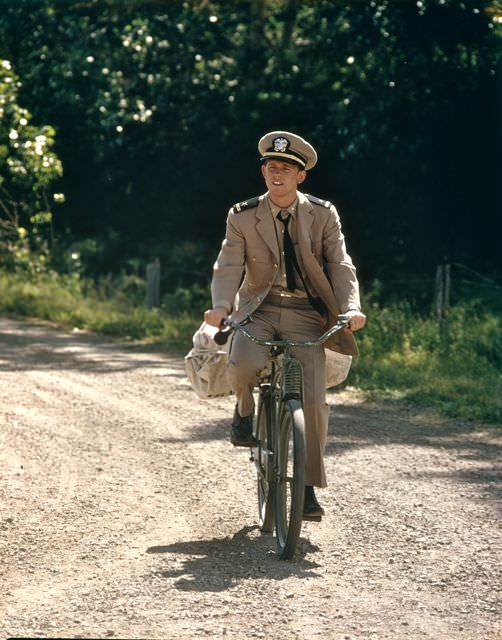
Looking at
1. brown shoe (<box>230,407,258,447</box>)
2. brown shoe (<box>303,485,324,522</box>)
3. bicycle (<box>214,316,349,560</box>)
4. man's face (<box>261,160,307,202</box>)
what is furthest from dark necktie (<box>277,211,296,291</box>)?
brown shoe (<box>303,485,324,522</box>)

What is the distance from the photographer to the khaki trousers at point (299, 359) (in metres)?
6.32

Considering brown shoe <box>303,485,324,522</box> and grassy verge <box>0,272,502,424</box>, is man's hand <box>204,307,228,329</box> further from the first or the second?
grassy verge <box>0,272,502,424</box>

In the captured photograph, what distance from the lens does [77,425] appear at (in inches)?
387

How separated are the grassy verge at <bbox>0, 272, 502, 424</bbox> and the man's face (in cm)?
478

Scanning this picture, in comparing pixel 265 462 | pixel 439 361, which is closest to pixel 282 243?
pixel 265 462

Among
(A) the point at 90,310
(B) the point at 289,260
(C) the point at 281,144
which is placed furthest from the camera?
(A) the point at 90,310

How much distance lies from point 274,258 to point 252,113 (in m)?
15.2

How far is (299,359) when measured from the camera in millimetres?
6348

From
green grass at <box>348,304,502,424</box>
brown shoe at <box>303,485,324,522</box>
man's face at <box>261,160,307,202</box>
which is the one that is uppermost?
man's face at <box>261,160,307,202</box>

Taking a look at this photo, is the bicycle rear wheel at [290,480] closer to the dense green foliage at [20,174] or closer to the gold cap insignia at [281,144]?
the gold cap insignia at [281,144]

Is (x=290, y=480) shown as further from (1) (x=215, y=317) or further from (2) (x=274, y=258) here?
(2) (x=274, y=258)

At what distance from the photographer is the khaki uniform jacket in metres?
6.43

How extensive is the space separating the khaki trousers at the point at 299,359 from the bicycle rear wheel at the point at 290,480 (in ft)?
0.40

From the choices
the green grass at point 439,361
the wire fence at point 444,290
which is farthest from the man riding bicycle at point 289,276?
the wire fence at point 444,290
